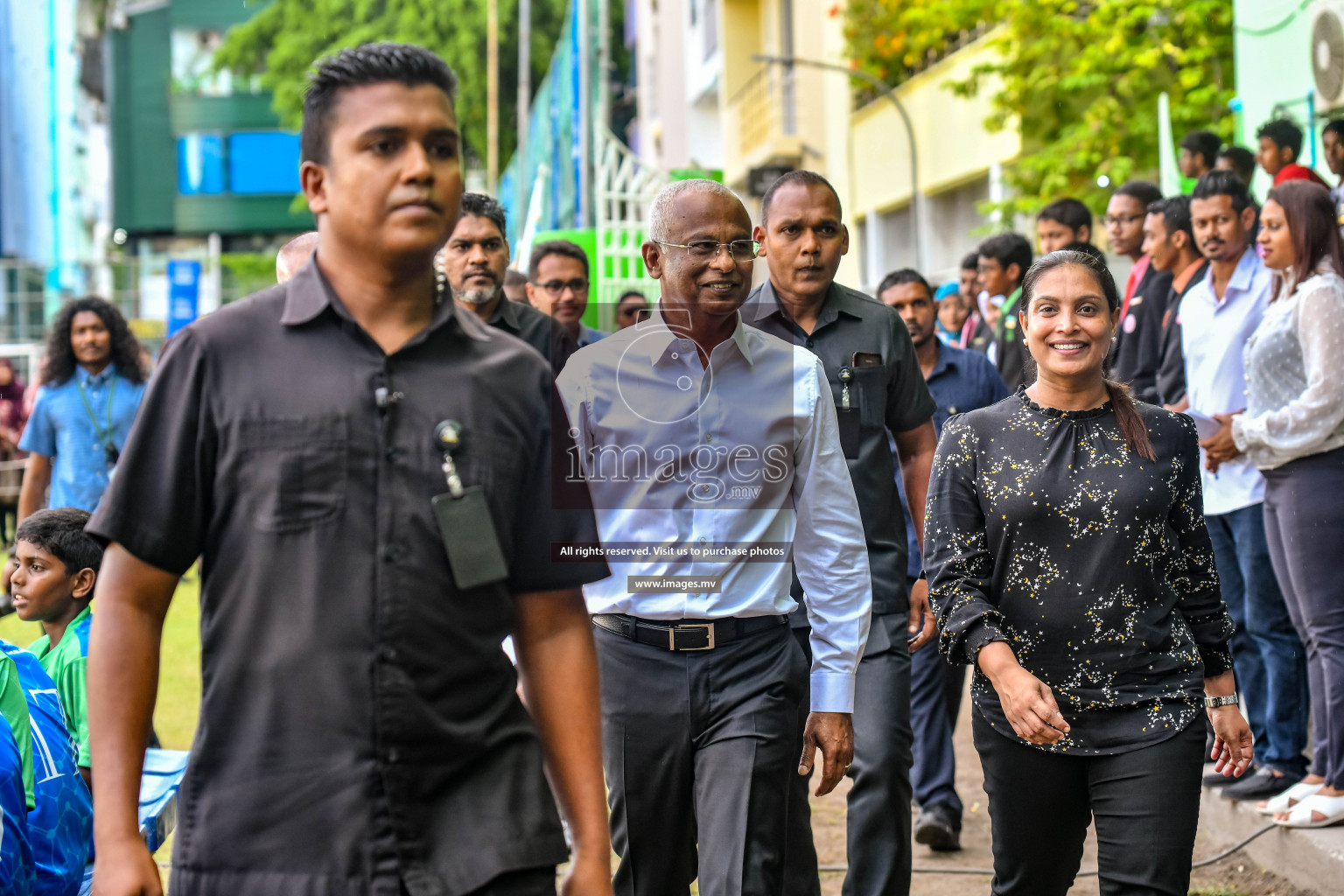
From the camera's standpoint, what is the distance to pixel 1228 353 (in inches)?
251

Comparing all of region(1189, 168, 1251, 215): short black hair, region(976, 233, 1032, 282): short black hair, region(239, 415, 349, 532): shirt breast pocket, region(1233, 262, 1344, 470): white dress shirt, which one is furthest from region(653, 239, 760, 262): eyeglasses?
region(976, 233, 1032, 282): short black hair

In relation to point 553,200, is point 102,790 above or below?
below

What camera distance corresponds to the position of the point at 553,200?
80.2 ft

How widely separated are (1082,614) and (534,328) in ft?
8.19

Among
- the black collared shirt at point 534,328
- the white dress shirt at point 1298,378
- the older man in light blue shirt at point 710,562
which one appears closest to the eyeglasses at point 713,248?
the older man in light blue shirt at point 710,562

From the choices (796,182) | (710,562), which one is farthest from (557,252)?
(710,562)

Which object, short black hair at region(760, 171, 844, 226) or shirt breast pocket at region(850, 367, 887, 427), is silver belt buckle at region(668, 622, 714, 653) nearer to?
shirt breast pocket at region(850, 367, 887, 427)

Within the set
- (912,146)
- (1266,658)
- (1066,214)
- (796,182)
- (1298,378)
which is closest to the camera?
(796,182)

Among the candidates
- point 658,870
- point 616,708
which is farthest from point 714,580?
point 658,870

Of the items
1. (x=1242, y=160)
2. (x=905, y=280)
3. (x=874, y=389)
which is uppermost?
(x=1242, y=160)

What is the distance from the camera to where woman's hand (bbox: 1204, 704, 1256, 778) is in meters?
3.74

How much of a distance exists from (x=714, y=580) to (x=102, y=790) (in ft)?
6.16

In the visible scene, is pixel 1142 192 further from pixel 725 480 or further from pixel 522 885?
pixel 522 885

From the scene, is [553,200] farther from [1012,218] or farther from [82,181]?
[82,181]
